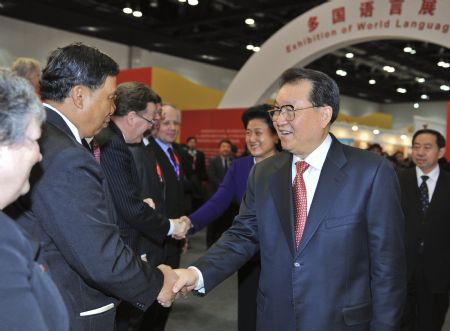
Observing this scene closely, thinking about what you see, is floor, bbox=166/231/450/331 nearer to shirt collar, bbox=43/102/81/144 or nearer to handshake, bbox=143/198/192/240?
handshake, bbox=143/198/192/240

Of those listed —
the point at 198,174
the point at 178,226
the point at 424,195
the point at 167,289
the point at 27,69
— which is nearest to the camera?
the point at 167,289

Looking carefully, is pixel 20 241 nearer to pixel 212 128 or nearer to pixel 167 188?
pixel 167 188

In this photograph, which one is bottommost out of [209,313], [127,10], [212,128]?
[209,313]

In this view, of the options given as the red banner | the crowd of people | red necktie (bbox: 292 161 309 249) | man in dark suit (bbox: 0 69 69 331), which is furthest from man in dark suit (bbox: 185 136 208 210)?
man in dark suit (bbox: 0 69 69 331)

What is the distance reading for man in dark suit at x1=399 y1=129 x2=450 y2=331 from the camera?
12.0 ft

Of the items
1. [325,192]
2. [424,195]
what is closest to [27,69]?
[325,192]

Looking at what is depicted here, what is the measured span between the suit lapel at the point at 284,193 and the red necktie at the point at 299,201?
0.08ft

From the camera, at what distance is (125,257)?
173 centimetres

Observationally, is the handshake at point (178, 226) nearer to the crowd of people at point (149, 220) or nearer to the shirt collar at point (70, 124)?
the crowd of people at point (149, 220)

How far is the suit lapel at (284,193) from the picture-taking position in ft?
6.60

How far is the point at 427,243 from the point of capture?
12.0ft

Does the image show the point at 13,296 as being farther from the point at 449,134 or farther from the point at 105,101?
the point at 449,134

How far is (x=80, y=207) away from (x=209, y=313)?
3.43m

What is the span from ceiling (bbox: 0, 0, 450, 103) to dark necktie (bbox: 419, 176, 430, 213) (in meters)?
7.85
